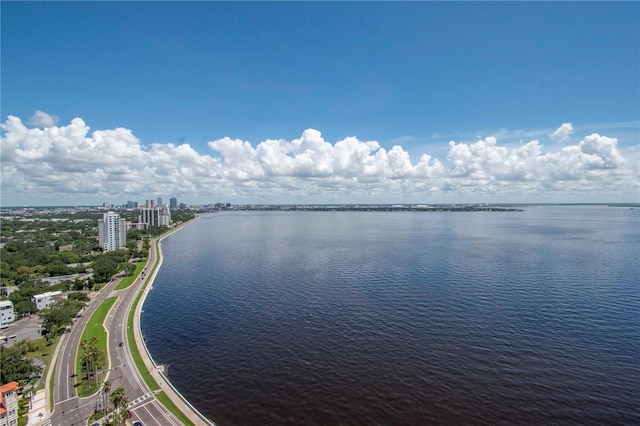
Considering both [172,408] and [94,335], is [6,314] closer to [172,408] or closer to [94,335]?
[94,335]

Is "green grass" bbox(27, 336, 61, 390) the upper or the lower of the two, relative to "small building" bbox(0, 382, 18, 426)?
lower

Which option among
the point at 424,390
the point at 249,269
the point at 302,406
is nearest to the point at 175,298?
the point at 249,269

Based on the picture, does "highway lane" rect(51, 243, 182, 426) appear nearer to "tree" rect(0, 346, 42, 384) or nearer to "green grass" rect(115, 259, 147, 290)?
"tree" rect(0, 346, 42, 384)

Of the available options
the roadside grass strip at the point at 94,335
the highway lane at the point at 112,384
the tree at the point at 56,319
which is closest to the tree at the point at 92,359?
the roadside grass strip at the point at 94,335

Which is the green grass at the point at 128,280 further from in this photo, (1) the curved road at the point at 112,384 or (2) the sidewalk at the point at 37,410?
(2) the sidewalk at the point at 37,410

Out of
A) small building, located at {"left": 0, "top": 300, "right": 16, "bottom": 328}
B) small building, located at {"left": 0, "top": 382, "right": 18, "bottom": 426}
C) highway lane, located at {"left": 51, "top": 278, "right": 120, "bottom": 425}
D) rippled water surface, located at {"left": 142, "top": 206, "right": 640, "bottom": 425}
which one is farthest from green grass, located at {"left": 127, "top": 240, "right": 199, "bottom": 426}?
small building, located at {"left": 0, "top": 300, "right": 16, "bottom": 328}

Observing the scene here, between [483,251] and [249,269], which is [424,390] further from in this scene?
[483,251]

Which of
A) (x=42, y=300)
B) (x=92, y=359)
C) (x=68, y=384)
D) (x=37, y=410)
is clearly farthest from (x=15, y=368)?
(x=42, y=300)
